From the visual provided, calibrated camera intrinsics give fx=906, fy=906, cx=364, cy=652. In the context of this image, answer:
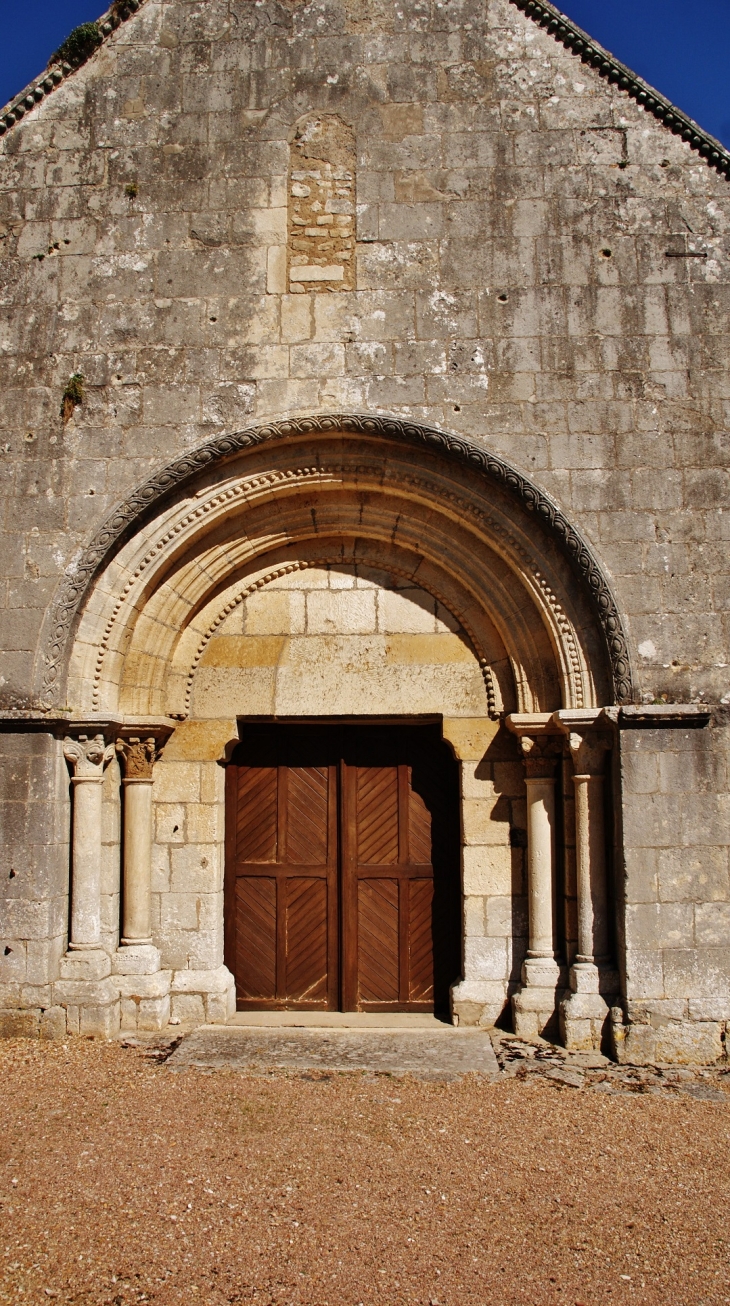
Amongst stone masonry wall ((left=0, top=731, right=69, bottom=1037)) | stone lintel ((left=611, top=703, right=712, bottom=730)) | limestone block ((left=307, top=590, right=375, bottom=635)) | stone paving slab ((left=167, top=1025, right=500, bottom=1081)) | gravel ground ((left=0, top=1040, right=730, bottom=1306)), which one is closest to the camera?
gravel ground ((left=0, top=1040, right=730, bottom=1306))

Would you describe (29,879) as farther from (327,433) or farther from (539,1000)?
(327,433)

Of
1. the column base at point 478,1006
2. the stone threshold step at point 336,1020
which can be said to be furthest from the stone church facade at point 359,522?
the stone threshold step at point 336,1020

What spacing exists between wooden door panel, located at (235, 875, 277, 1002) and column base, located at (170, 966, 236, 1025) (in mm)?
364

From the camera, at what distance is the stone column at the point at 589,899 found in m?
5.44

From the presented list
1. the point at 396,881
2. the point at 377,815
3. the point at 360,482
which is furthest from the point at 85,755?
the point at 360,482

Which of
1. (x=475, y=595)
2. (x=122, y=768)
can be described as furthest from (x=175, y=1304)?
(x=475, y=595)

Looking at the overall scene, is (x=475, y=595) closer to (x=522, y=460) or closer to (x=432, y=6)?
(x=522, y=460)

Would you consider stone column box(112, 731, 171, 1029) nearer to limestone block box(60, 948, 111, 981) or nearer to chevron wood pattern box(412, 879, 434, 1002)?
limestone block box(60, 948, 111, 981)

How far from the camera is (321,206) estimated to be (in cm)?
615

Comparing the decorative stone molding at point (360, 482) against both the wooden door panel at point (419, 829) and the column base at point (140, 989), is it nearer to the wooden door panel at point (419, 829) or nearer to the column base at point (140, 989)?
the wooden door panel at point (419, 829)

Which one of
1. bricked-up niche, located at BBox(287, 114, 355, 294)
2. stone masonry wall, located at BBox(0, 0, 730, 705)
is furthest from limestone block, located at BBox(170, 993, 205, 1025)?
bricked-up niche, located at BBox(287, 114, 355, 294)

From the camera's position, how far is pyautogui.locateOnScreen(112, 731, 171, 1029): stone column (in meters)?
5.81

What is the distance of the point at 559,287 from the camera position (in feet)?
19.5

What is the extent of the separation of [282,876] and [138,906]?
101 cm
